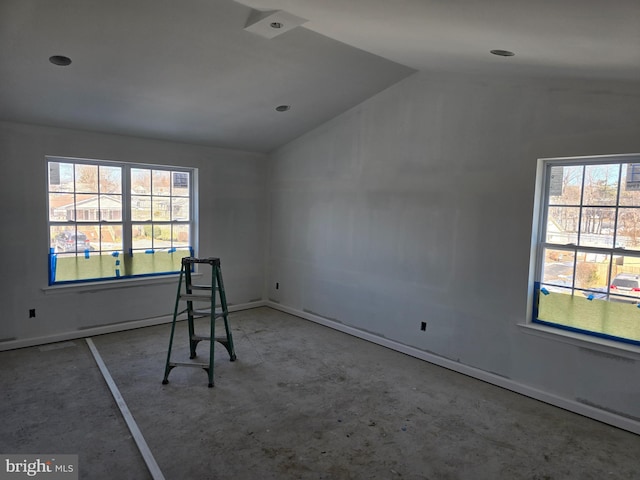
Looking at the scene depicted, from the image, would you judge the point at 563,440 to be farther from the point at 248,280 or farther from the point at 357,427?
the point at 248,280

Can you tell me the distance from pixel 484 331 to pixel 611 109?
2.17m

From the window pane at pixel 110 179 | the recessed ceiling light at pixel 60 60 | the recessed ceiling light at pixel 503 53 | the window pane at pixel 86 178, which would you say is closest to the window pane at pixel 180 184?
the window pane at pixel 110 179

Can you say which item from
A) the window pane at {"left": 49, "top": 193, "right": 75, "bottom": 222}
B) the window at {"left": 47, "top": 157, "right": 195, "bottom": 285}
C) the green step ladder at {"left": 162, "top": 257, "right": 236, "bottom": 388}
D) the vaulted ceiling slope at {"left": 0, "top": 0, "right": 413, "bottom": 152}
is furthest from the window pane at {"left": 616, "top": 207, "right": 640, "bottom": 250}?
the window pane at {"left": 49, "top": 193, "right": 75, "bottom": 222}

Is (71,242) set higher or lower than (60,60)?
lower

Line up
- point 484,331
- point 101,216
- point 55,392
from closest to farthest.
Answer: point 55,392, point 484,331, point 101,216

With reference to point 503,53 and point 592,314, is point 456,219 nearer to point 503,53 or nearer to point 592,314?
point 592,314

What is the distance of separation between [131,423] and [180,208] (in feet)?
11.1

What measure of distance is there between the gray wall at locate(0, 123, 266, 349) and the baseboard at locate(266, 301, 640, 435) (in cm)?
187

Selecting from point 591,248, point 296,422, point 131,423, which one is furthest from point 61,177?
point 591,248

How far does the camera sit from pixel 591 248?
134 inches

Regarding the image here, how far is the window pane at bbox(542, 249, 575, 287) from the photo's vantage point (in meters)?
3.54

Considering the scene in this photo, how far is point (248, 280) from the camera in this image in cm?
647

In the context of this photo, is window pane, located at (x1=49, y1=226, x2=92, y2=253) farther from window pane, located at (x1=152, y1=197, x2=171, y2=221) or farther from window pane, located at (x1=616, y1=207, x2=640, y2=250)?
window pane, located at (x1=616, y1=207, x2=640, y2=250)

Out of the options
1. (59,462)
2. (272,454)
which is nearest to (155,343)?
(59,462)
